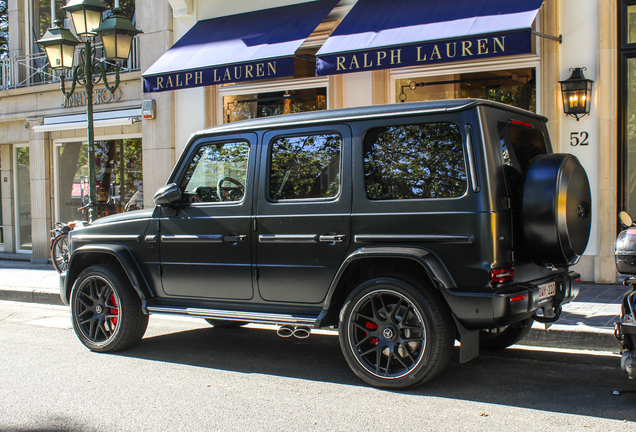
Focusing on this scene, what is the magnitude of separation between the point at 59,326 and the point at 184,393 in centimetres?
347

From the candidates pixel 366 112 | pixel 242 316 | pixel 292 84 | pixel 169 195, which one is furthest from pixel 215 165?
pixel 292 84

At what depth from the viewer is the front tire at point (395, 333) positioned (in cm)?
419

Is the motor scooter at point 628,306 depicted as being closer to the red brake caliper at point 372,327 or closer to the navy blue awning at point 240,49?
the red brake caliper at point 372,327

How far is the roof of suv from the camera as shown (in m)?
4.25

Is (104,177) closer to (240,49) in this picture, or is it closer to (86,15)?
→ (86,15)

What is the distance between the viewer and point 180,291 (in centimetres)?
543

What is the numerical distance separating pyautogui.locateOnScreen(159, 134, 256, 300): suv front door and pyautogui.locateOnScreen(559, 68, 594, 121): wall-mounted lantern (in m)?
5.40

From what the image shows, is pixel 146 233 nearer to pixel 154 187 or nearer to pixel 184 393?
pixel 184 393

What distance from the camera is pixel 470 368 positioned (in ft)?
16.5

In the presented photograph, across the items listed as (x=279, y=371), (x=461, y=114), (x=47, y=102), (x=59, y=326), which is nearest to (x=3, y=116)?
(x=47, y=102)

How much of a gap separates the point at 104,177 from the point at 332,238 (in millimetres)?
11107

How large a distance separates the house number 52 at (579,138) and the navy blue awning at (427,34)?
1716 mm

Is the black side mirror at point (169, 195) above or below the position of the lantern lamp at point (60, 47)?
below

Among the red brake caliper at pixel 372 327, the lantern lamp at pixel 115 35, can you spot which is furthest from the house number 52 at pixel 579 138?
the lantern lamp at pixel 115 35
